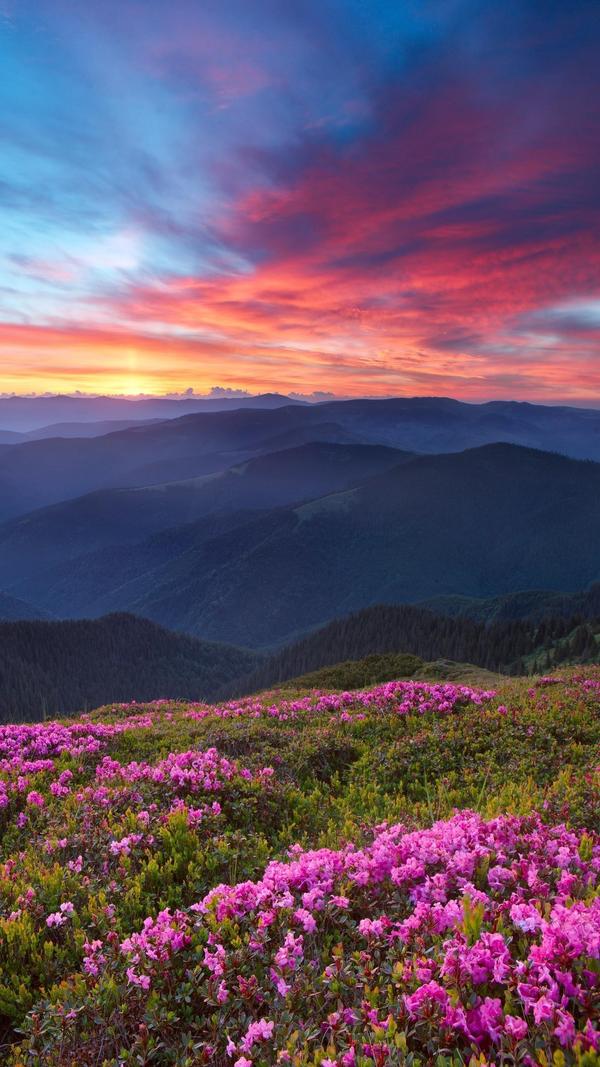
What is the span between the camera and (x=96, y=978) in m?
5.16

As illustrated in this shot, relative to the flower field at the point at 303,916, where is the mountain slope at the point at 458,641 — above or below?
below

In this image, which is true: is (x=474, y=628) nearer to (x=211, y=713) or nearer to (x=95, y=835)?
(x=211, y=713)

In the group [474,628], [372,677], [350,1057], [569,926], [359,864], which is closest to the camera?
[350,1057]

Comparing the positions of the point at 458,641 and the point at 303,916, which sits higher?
the point at 303,916

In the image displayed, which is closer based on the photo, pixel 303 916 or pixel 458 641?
pixel 303 916

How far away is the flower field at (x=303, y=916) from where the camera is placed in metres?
3.90

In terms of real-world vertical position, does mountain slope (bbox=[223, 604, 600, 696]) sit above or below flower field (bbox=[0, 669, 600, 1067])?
below

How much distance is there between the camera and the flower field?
3.90 m

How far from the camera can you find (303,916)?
5195mm

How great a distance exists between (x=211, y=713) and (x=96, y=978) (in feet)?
44.8

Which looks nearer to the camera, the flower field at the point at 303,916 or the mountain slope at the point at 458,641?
the flower field at the point at 303,916

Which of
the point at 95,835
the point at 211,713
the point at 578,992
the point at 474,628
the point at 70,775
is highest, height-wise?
the point at 578,992

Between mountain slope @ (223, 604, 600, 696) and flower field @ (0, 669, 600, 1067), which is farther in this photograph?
mountain slope @ (223, 604, 600, 696)

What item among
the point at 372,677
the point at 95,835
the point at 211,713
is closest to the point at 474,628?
the point at 372,677
